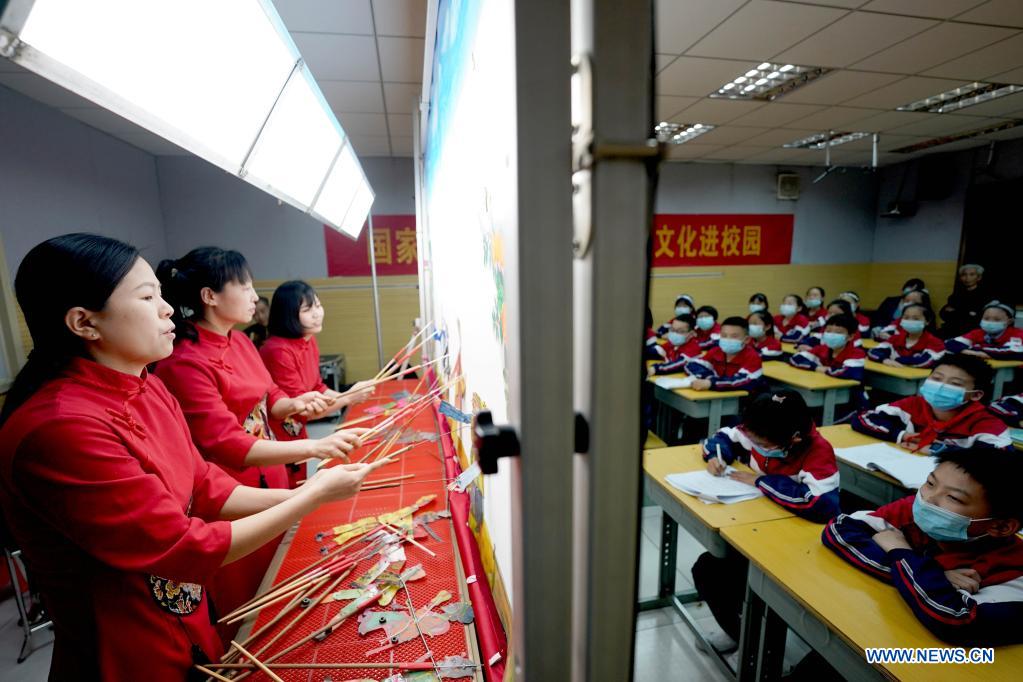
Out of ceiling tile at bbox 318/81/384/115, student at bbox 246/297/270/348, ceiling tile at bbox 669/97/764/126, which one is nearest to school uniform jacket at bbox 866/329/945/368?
ceiling tile at bbox 669/97/764/126

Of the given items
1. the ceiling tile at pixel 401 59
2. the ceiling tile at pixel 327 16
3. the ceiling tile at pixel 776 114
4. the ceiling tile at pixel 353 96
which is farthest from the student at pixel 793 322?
the ceiling tile at pixel 327 16

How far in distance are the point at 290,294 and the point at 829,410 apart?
4434 millimetres

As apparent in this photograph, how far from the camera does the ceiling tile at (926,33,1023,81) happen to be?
338 cm

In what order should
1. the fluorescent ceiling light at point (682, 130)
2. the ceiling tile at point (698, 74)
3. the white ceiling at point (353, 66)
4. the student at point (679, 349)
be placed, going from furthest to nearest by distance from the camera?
the fluorescent ceiling light at point (682, 130)
the student at point (679, 349)
the ceiling tile at point (698, 74)
the white ceiling at point (353, 66)

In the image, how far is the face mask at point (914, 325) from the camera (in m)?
4.77

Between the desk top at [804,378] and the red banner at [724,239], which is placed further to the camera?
the red banner at [724,239]

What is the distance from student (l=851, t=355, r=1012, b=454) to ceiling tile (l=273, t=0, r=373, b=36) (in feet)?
13.3

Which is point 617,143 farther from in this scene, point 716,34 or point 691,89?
point 691,89

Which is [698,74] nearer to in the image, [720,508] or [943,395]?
[943,395]

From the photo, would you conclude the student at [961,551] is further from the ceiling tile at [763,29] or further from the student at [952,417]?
the ceiling tile at [763,29]

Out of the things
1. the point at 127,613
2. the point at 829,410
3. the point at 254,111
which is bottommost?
the point at 829,410

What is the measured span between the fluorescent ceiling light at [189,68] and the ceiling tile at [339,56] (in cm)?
190

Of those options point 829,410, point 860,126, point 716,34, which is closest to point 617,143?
point 716,34

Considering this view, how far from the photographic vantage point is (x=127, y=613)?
0.96 metres
